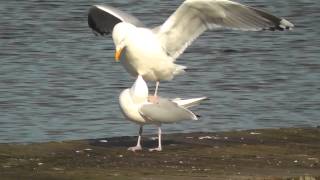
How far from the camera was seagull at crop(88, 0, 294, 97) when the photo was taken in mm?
9484

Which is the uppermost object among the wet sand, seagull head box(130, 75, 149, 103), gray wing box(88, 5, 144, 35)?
gray wing box(88, 5, 144, 35)

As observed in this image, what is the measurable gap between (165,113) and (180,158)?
530 mm

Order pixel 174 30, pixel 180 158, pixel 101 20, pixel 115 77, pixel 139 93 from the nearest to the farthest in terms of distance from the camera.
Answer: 1. pixel 180 158
2. pixel 139 93
3. pixel 174 30
4. pixel 101 20
5. pixel 115 77

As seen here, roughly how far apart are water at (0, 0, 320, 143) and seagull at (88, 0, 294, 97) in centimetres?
154

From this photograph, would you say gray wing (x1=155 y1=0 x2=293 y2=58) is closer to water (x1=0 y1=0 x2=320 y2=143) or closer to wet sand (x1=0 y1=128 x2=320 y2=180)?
wet sand (x1=0 y1=128 x2=320 y2=180)

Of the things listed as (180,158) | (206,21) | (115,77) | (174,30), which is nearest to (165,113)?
(180,158)

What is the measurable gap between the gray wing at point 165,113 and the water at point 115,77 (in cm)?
249

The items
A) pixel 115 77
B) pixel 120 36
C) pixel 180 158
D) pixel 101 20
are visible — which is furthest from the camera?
pixel 115 77

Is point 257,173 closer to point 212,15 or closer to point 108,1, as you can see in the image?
point 212,15

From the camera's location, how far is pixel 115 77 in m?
14.4

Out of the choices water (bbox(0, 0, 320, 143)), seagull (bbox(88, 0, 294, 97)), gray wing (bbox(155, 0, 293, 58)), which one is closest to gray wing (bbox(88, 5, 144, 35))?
seagull (bbox(88, 0, 294, 97))

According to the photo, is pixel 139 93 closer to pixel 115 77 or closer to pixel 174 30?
pixel 174 30

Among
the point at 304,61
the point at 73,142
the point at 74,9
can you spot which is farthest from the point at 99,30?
the point at 74,9

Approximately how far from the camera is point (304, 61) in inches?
624
